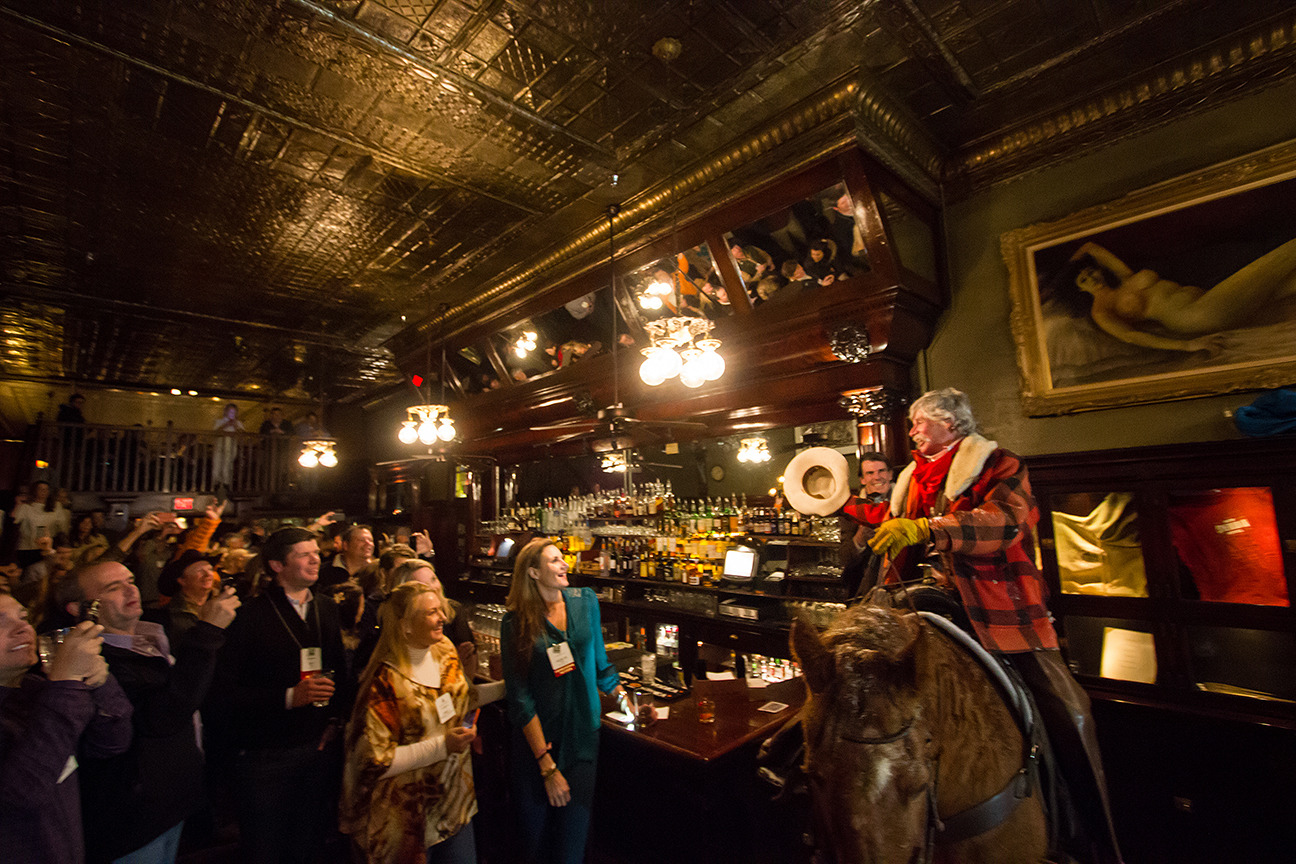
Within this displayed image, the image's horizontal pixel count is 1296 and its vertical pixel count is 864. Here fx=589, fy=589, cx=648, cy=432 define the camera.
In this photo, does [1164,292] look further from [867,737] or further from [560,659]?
[560,659]

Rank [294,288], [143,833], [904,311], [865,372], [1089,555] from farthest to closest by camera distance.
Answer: [294,288] < [865,372] < [904,311] < [1089,555] < [143,833]

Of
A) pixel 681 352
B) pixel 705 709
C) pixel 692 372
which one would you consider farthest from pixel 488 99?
pixel 705 709

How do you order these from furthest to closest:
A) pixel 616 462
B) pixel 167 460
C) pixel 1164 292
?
pixel 167 460
pixel 616 462
pixel 1164 292

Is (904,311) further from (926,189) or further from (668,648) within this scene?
(668,648)

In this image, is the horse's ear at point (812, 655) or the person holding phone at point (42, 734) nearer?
the horse's ear at point (812, 655)

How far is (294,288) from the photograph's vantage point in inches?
288

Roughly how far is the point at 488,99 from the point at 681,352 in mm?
2165

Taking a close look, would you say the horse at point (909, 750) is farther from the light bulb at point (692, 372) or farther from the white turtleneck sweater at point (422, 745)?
the light bulb at point (692, 372)

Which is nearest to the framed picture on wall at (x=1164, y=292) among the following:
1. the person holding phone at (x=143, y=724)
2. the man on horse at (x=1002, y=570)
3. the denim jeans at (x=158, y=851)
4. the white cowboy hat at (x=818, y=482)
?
the white cowboy hat at (x=818, y=482)

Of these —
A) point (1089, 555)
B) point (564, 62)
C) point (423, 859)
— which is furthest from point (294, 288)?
point (1089, 555)

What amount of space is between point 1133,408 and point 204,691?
5.32 m

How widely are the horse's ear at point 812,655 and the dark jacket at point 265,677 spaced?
253 cm

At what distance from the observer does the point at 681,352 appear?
4195mm

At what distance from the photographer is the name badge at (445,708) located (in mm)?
2764
